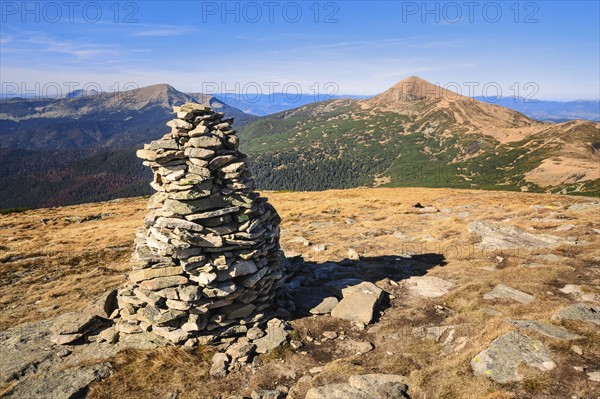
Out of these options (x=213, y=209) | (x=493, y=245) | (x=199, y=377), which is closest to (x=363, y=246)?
(x=493, y=245)

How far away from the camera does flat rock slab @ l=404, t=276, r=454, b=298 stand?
66.8ft

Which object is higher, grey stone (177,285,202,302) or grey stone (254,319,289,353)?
grey stone (177,285,202,302)

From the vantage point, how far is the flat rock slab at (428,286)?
A: 2036 cm

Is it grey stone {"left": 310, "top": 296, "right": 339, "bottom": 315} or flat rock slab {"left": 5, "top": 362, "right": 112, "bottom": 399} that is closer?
flat rock slab {"left": 5, "top": 362, "right": 112, "bottom": 399}

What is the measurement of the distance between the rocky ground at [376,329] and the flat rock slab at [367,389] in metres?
0.05

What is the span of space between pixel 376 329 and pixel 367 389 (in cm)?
524

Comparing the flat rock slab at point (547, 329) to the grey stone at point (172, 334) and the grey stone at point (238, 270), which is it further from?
the grey stone at point (172, 334)

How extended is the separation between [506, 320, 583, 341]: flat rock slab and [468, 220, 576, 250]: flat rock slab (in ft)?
45.7

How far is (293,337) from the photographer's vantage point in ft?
52.6

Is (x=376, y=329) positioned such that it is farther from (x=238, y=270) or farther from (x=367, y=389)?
(x=238, y=270)

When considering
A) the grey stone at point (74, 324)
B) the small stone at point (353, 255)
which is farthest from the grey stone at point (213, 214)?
the small stone at point (353, 255)

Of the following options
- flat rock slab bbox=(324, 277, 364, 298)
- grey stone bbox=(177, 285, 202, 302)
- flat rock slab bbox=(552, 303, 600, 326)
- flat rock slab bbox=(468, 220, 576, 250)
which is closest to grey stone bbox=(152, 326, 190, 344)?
grey stone bbox=(177, 285, 202, 302)

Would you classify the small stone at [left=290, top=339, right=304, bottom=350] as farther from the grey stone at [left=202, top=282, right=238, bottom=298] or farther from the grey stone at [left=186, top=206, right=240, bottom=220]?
the grey stone at [left=186, top=206, right=240, bottom=220]

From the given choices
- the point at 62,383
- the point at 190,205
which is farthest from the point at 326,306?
the point at 62,383
